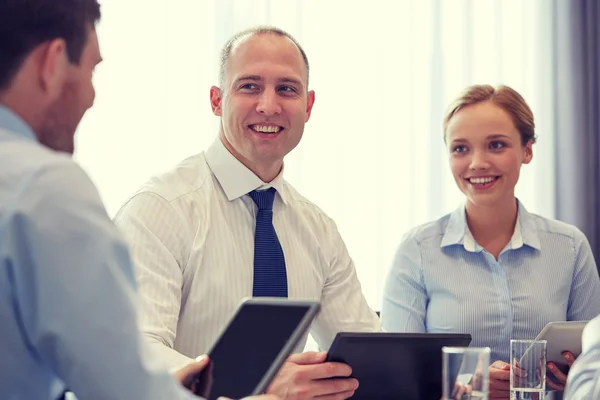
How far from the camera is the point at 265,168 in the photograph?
2.52m

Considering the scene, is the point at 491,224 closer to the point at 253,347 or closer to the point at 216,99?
the point at 216,99

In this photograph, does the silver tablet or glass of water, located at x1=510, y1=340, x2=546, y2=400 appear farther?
the silver tablet

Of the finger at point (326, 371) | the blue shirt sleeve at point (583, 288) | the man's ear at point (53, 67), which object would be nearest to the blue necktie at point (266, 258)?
the finger at point (326, 371)

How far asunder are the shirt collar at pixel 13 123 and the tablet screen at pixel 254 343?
50 centimetres

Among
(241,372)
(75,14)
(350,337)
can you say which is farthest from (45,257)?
(350,337)

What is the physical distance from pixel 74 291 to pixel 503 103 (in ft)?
7.48

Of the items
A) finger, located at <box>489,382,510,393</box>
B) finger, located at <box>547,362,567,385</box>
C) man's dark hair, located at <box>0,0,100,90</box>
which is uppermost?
man's dark hair, located at <box>0,0,100,90</box>

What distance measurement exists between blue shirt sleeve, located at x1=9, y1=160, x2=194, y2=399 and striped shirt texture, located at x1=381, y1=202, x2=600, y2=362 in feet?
6.26

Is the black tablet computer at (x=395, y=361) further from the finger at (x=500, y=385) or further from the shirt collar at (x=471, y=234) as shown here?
the shirt collar at (x=471, y=234)

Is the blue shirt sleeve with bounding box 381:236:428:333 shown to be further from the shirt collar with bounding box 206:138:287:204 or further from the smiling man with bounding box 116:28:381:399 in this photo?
the shirt collar with bounding box 206:138:287:204

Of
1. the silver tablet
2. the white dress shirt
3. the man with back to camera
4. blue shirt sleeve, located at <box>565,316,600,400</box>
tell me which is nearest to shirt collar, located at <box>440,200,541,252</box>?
the white dress shirt

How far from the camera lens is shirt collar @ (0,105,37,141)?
1137 millimetres

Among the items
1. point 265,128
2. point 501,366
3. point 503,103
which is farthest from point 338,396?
point 503,103

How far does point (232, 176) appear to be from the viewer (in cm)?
247
